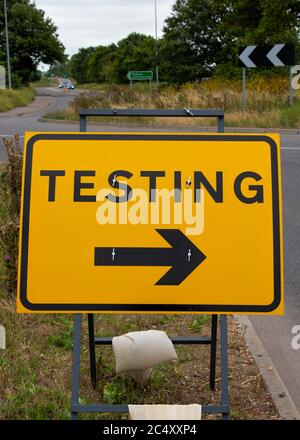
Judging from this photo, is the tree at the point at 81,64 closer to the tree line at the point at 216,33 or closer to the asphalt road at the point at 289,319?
the tree line at the point at 216,33

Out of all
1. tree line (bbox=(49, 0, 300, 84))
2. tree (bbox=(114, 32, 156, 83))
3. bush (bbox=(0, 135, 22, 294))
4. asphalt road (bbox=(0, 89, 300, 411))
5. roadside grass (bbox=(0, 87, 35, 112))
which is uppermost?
tree (bbox=(114, 32, 156, 83))

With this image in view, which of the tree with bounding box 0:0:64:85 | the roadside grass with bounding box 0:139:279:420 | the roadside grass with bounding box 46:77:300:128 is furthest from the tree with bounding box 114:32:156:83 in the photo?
the roadside grass with bounding box 0:139:279:420

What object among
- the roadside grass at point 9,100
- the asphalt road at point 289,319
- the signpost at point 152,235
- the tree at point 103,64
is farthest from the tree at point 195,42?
the signpost at point 152,235

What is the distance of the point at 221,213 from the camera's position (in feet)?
8.96

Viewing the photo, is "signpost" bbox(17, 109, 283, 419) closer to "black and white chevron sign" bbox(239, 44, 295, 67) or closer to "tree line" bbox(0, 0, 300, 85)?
"black and white chevron sign" bbox(239, 44, 295, 67)

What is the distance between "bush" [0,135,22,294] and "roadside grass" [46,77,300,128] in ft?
40.2

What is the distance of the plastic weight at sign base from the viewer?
2707 millimetres

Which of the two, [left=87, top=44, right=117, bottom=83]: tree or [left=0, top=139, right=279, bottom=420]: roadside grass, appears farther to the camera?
[left=87, top=44, right=117, bottom=83]: tree

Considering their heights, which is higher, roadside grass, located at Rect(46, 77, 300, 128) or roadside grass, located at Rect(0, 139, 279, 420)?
roadside grass, located at Rect(46, 77, 300, 128)

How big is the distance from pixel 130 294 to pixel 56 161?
0.64 metres

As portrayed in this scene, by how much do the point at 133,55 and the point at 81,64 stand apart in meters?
51.3

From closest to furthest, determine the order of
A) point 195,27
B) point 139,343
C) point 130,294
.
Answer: point 130,294, point 139,343, point 195,27
